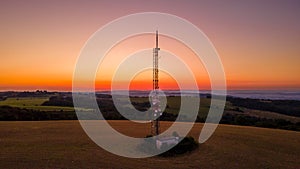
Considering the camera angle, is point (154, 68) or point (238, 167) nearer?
point (238, 167)

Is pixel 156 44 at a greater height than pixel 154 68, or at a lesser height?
greater

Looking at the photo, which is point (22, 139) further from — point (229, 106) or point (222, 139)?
point (229, 106)

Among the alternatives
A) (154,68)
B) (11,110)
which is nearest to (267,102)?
(154,68)

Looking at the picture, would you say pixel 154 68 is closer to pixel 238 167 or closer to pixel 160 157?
pixel 160 157

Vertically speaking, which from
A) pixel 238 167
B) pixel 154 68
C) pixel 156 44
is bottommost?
pixel 238 167

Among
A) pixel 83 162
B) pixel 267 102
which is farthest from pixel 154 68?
pixel 267 102

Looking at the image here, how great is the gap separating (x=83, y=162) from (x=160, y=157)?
11.1 feet

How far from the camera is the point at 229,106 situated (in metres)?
36.8

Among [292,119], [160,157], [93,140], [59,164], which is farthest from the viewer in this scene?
[292,119]

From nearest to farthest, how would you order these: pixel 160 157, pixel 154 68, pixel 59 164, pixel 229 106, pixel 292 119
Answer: pixel 59 164, pixel 160 157, pixel 154 68, pixel 292 119, pixel 229 106

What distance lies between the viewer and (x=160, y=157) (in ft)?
41.8

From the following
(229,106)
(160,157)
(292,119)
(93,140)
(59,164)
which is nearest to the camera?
(59,164)

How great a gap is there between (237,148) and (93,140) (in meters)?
7.96

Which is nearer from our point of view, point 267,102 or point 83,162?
point 83,162
